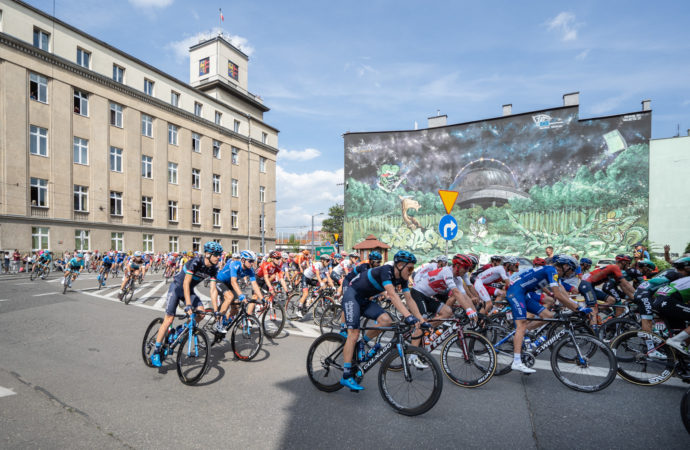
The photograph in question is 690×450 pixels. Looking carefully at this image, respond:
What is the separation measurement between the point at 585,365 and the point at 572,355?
19 centimetres

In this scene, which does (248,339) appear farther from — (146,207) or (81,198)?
(146,207)

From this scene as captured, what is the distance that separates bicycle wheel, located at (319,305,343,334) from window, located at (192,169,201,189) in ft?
126

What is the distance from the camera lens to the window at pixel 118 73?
3403cm

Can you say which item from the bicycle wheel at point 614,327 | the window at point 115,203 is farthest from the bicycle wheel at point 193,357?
the window at point 115,203

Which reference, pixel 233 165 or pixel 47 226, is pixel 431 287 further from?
pixel 233 165

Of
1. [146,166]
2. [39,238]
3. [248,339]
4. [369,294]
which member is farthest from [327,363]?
[146,166]

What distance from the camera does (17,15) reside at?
1064 inches

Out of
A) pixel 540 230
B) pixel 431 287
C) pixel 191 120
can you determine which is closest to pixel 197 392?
pixel 431 287

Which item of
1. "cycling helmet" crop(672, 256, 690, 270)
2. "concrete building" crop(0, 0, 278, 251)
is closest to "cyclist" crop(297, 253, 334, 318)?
"cycling helmet" crop(672, 256, 690, 270)

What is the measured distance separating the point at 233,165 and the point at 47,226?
2279 centimetres

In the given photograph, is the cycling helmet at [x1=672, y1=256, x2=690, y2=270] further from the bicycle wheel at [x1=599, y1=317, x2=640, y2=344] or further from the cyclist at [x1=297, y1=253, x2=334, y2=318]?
the cyclist at [x1=297, y1=253, x2=334, y2=318]

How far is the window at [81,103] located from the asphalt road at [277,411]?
32030 mm

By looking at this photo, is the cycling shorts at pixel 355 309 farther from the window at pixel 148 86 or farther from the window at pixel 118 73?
the window at pixel 148 86

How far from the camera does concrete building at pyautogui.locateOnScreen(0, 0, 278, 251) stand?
27.0 metres
